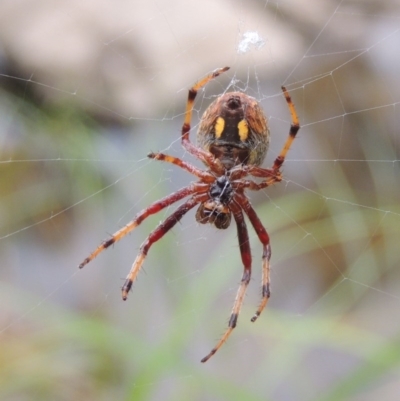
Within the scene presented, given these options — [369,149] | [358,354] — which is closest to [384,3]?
[369,149]

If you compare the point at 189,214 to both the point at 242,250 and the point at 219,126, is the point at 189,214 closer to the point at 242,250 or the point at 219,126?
the point at 242,250

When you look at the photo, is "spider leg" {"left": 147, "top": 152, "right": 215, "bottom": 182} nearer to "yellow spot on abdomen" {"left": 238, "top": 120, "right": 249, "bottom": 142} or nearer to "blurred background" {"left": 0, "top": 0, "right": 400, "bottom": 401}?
"yellow spot on abdomen" {"left": 238, "top": 120, "right": 249, "bottom": 142}

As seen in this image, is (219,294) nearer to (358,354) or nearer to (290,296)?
(290,296)

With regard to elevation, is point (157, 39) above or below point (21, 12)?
below

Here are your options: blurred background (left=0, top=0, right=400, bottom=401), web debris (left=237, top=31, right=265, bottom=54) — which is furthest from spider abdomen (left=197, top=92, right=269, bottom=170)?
blurred background (left=0, top=0, right=400, bottom=401)

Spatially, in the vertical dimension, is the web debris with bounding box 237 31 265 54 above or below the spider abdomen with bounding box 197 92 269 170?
above

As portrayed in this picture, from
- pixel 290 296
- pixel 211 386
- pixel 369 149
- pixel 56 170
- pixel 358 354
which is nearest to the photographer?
pixel 211 386

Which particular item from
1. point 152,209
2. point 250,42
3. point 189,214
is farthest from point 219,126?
point 189,214
